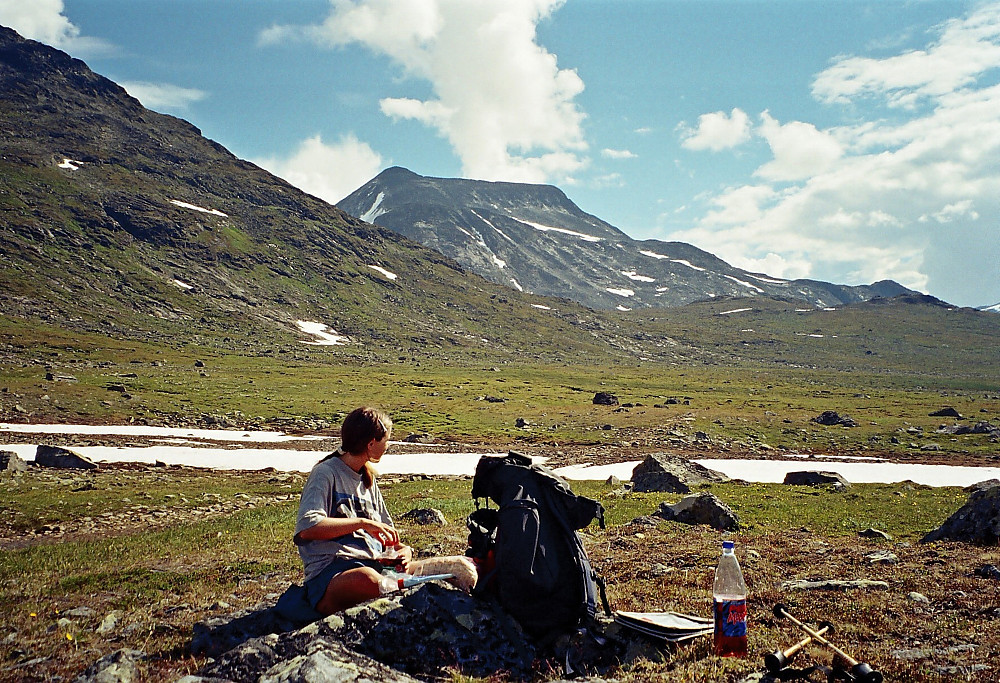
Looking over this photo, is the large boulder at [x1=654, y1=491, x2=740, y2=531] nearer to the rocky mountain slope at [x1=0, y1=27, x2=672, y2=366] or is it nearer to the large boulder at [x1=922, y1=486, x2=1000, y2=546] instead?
the large boulder at [x1=922, y1=486, x2=1000, y2=546]

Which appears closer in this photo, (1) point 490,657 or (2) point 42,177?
(1) point 490,657

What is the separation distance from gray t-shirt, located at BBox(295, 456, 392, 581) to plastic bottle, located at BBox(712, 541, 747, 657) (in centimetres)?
424

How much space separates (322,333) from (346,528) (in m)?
162

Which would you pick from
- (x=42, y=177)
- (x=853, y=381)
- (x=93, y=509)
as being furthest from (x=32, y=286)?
(x=853, y=381)

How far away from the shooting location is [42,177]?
176 meters

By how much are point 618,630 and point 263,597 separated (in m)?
6.85

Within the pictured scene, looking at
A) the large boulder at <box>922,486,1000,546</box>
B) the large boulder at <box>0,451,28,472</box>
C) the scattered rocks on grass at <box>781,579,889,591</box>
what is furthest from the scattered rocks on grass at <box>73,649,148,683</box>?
the large boulder at <box>0,451,28,472</box>

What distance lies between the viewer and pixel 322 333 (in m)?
163

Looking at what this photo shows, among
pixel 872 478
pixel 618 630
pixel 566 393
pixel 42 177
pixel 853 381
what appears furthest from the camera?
pixel 42 177

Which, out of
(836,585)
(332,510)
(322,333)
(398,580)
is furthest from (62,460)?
(322,333)

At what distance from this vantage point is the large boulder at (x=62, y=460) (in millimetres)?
32000

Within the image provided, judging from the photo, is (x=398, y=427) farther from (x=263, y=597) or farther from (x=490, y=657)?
(x=490, y=657)

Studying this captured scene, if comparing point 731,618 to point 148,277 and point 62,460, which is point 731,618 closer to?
point 62,460

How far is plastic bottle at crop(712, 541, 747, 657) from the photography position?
6.92m
